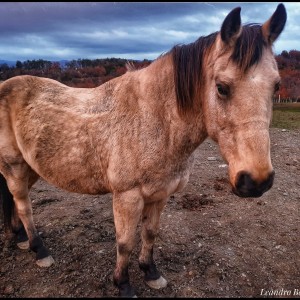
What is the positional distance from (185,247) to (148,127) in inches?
85.3

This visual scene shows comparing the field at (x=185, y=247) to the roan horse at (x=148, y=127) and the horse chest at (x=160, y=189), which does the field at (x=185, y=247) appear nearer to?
the roan horse at (x=148, y=127)

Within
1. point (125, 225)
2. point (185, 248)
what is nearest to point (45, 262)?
point (125, 225)

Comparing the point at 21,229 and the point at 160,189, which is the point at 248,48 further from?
the point at 21,229

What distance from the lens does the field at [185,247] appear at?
342 cm

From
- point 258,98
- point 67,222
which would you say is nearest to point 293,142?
point 67,222

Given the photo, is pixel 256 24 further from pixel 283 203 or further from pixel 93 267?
pixel 283 203

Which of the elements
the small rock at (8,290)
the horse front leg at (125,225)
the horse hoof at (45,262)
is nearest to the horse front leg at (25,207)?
the horse hoof at (45,262)

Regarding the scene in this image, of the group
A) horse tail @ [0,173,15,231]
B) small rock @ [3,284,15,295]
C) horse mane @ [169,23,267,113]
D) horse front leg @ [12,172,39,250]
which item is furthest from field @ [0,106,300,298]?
horse mane @ [169,23,267,113]

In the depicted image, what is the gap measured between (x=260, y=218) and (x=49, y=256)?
339cm

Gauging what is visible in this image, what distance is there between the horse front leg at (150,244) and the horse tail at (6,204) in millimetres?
2126

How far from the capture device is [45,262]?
12.5 feet

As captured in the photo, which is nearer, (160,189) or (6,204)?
(160,189)

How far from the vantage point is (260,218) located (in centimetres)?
489

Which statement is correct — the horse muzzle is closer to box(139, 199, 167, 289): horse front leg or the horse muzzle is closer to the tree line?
box(139, 199, 167, 289): horse front leg
